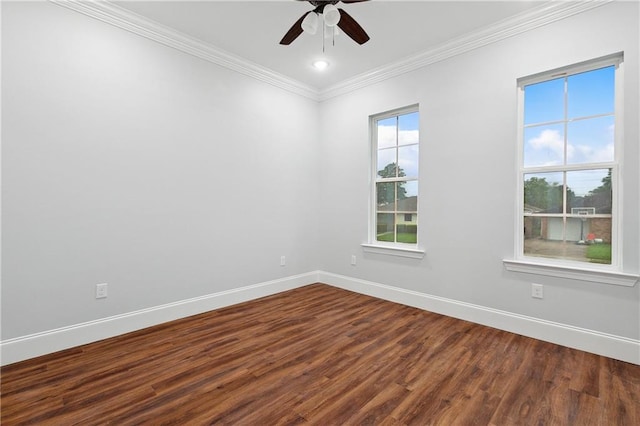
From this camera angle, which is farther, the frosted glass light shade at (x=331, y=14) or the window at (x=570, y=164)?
the window at (x=570, y=164)

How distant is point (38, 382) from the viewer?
2.04 metres

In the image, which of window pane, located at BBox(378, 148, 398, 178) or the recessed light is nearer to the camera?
the recessed light

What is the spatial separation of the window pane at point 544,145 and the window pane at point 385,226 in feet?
5.33

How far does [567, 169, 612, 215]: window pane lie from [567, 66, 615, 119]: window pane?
1.71ft

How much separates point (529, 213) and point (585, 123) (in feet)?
2.88

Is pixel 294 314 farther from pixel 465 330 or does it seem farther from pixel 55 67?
pixel 55 67

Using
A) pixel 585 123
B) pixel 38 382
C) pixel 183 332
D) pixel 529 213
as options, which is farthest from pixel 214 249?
pixel 585 123

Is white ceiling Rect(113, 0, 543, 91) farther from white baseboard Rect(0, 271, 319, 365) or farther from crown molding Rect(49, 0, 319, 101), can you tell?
white baseboard Rect(0, 271, 319, 365)

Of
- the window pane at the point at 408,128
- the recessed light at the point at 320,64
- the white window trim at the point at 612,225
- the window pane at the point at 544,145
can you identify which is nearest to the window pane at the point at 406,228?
the window pane at the point at 408,128

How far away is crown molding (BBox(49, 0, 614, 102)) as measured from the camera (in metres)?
2.58

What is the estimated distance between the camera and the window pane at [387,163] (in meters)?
3.98

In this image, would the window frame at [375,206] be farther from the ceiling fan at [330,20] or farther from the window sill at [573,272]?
the ceiling fan at [330,20]

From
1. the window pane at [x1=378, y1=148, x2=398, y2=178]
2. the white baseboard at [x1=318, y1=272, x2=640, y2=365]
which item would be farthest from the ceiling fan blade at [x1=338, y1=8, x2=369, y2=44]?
the white baseboard at [x1=318, y1=272, x2=640, y2=365]

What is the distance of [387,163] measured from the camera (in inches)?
160
